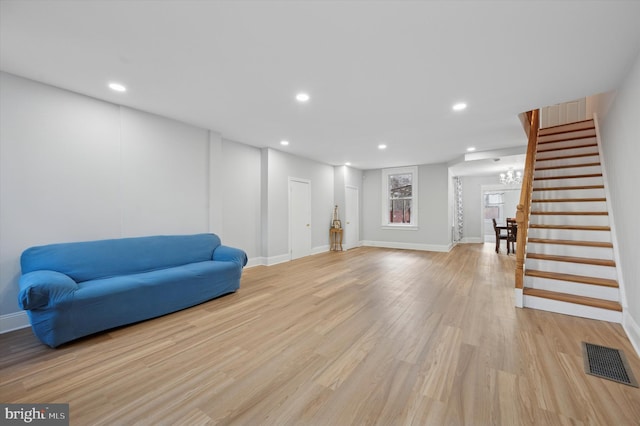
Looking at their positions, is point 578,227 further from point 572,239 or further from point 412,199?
point 412,199

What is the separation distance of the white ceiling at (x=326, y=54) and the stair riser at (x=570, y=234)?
178 cm

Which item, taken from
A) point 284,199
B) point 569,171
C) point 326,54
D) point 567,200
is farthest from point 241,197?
point 569,171

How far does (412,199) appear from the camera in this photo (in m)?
7.84

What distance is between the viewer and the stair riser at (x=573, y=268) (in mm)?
2953

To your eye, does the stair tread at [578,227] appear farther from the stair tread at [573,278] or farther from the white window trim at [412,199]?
the white window trim at [412,199]

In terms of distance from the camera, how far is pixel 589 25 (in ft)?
6.33

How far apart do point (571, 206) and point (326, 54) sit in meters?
4.28

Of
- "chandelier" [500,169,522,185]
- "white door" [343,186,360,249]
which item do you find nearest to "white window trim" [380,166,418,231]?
"white door" [343,186,360,249]

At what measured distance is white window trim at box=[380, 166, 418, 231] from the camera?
7742 mm

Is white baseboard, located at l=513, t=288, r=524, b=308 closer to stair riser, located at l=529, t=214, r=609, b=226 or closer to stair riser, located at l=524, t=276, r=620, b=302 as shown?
stair riser, located at l=524, t=276, r=620, b=302

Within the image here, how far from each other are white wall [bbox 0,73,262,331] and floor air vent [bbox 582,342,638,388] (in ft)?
15.6

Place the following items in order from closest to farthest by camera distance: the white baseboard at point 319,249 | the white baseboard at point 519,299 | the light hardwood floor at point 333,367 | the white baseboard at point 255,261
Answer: the light hardwood floor at point 333,367 < the white baseboard at point 519,299 < the white baseboard at point 255,261 < the white baseboard at point 319,249

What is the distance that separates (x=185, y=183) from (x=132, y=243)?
1.23 metres

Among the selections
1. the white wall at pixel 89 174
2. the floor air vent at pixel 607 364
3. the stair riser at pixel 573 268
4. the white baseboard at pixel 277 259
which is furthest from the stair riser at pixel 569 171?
the white wall at pixel 89 174
